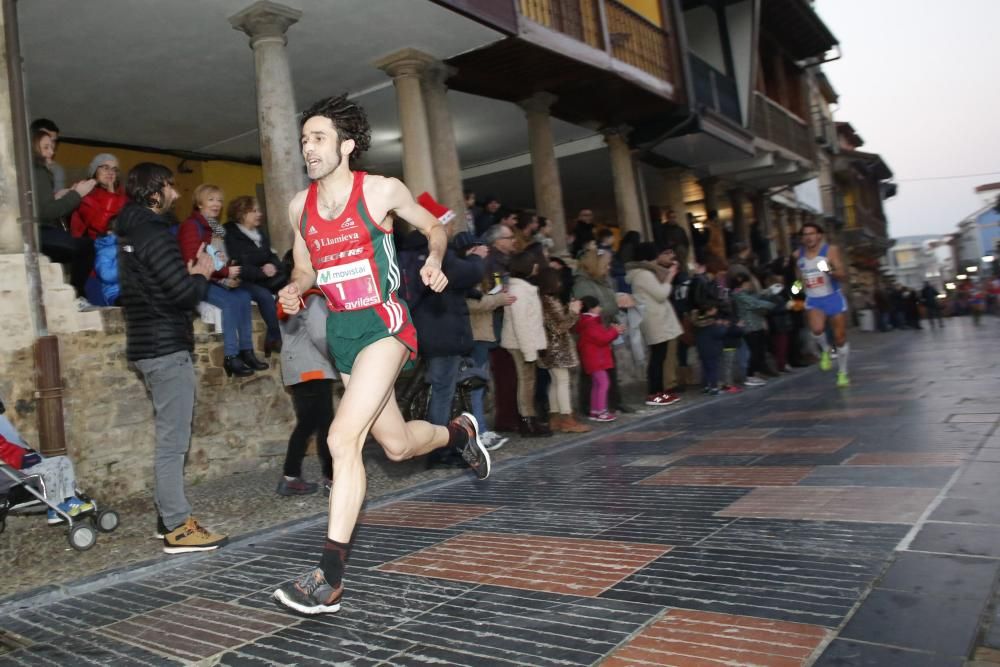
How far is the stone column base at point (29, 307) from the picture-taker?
5324 millimetres

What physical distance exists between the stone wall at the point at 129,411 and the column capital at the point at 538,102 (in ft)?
22.8

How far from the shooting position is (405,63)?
9.63 meters

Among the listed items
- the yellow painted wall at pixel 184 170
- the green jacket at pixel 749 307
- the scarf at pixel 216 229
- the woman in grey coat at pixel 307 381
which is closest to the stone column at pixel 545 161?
the green jacket at pixel 749 307

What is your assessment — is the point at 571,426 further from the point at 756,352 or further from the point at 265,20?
the point at 756,352

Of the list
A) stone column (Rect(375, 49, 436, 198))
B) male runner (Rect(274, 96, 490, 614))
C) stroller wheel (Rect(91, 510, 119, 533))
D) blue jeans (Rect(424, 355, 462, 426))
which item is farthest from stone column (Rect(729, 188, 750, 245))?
male runner (Rect(274, 96, 490, 614))

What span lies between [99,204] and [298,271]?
352 cm

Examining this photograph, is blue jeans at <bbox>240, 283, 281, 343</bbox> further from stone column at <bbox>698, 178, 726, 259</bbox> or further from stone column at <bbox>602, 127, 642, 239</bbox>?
stone column at <bbox>698, 178, 726, 259</bbox>

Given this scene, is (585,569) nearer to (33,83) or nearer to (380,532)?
(380,532)

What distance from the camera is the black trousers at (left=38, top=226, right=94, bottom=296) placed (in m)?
6.28

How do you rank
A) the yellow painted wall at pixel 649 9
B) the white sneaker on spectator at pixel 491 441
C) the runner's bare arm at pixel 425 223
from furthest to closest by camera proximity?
the yellow painted wall at pixel 649 9 → the white sneaker on spectator at pixel 491 441 → the runner's bare arm at pixel 425 223

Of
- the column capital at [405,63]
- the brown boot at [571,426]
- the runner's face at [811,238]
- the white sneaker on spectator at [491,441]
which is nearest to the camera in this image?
the white sneaker on spectator at [491,441]

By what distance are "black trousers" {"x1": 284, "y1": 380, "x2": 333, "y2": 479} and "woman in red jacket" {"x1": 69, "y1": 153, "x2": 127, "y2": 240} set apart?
86.2 inches

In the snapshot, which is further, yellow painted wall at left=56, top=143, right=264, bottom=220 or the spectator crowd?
yellow painted wall at left=56, top=143, right=264, bottom=220

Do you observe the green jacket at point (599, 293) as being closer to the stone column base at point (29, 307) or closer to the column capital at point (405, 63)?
the column capital at point (405, 63)
